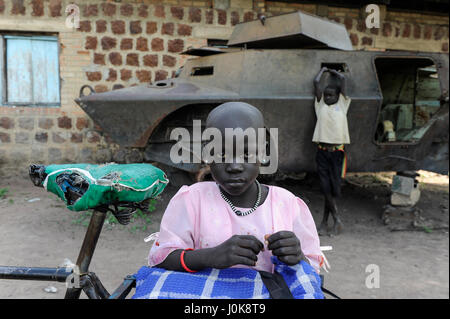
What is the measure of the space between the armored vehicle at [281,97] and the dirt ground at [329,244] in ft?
2.53

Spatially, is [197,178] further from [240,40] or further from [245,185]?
[245,185]

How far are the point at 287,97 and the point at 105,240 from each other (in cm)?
237

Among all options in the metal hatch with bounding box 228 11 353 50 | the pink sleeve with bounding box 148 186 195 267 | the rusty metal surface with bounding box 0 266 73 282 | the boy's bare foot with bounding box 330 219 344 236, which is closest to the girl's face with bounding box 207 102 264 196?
the pink sleeve with bounding box 148 186 195 267

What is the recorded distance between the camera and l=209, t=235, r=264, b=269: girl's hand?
103cm

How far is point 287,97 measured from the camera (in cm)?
387

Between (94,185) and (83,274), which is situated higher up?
(94,185)

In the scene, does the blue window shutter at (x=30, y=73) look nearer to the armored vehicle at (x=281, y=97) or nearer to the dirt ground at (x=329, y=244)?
the armored vehicle at (x=281, y=97)

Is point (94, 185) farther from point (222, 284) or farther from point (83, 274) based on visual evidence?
point (222, 284)

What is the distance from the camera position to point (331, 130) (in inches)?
152

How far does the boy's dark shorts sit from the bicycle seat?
3.06 m

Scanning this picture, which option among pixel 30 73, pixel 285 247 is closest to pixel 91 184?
pixel 285 247

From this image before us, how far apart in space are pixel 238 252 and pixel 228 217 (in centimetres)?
21

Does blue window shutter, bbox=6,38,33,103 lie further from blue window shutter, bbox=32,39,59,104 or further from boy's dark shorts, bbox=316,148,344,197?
boy's dark shorts, bbox=316,148,344,197

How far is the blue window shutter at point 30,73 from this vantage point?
3.00m
